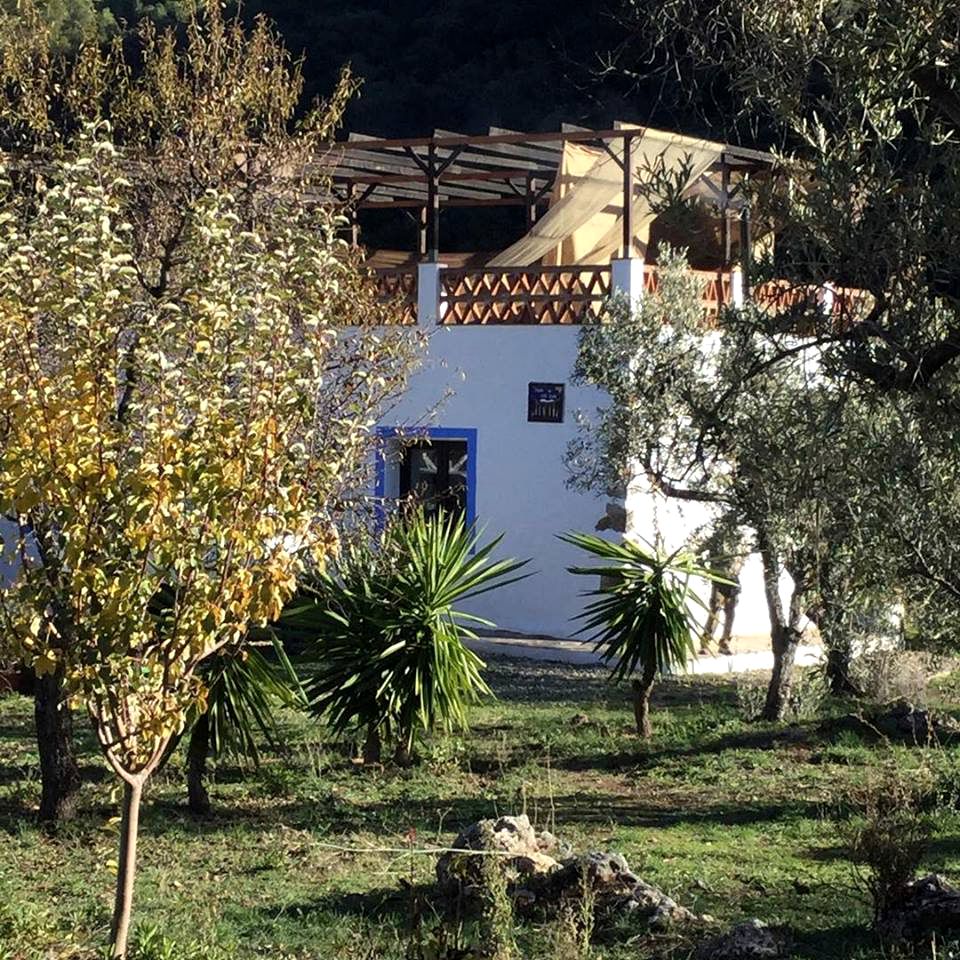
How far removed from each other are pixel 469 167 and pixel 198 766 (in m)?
14.8

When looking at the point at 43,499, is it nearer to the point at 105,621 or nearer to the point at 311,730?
the point at 105,621

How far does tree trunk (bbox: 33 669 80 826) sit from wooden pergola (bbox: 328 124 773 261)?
796 centimetres

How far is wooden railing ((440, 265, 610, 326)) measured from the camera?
1906cm

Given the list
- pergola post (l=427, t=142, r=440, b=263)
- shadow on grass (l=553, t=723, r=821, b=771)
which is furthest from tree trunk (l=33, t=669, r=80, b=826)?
pergola post (l=427, t=142, r=440, b=263)

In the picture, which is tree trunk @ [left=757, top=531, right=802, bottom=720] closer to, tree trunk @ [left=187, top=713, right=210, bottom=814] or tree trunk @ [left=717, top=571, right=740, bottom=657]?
tree trunk @ [left=717, top=571, right=740, bottom=657]

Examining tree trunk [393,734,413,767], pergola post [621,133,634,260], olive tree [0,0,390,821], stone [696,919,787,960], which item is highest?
pergola post [621,133,634,260]

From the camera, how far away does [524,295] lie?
19.6 m

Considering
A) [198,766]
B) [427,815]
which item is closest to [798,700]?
[427,815]

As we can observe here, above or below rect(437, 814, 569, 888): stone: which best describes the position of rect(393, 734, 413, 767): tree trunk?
above

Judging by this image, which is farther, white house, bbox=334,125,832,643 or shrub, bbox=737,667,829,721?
white house, bbox=334,125,832,643

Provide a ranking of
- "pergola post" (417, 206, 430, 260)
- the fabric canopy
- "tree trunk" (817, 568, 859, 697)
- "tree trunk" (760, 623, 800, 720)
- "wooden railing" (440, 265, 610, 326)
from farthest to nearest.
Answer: "pergola post" (417, 206, 430, 260)
the fabric canopy
"wooden railing" (440, 265, 610, 326)
"tree trunk" (760, 623, 800, 720)
"tree trunk" (817, 568, 859, 697)

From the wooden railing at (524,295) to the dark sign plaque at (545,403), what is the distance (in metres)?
0.81

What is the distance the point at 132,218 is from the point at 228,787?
465cm

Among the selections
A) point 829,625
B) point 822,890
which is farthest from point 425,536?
point 822,890
